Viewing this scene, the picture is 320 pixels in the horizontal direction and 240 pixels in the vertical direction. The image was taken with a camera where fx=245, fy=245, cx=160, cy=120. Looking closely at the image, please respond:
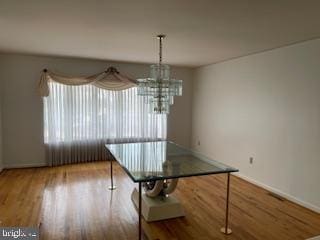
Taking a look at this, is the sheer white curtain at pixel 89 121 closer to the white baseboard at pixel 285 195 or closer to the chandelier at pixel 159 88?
the chandelier at pixel 159 88

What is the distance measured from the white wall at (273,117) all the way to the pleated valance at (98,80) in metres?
1.99

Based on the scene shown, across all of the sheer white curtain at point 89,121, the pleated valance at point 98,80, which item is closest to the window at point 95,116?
the sheer white curtain at point 89,121

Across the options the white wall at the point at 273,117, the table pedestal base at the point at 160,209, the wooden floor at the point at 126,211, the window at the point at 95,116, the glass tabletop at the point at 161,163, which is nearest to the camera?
the glass tabletop at the point at 161,163

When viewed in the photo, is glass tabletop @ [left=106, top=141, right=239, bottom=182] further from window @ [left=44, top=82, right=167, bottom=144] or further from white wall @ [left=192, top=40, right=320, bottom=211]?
window @ [left=44, top=82, right=167, bottom=144]

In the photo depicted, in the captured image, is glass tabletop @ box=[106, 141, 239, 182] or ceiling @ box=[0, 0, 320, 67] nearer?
ceiling @ box=[0, 0, 320, 67]

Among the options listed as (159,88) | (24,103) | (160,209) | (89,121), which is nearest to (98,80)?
(89,121)

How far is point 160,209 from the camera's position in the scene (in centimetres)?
293

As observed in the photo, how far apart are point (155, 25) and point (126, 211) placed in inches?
90.6

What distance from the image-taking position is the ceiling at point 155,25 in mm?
2206

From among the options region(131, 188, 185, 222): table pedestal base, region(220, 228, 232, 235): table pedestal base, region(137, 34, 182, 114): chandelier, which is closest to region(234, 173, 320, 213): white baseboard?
region(220, 228, 232, 235): table pedestal base

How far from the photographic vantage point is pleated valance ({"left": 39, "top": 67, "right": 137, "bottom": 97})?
4863 millimetres

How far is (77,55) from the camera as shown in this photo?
4.72m

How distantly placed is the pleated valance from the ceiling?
733 millimetres

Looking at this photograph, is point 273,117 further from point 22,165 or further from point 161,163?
point 22,165
